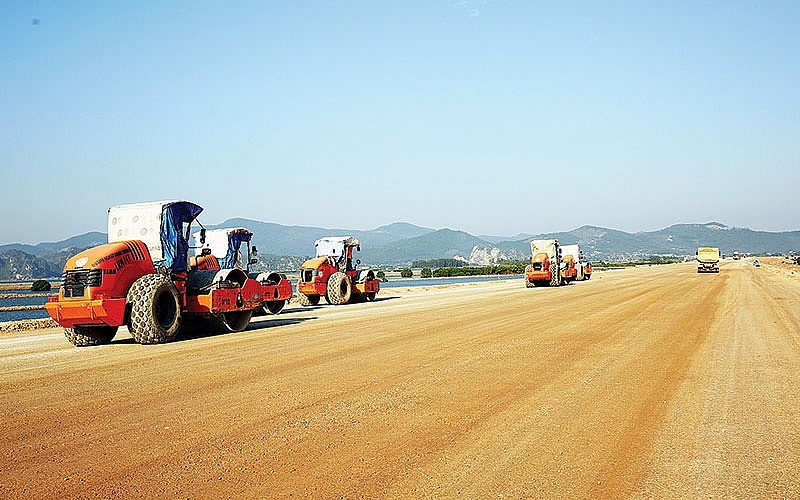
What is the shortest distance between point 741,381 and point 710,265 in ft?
209

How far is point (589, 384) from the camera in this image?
28.3 feet

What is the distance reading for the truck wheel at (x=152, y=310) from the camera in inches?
510

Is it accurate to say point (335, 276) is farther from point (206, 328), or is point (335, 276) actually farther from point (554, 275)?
point (554, 275)

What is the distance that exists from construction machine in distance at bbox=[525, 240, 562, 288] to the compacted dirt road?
29.1 metres

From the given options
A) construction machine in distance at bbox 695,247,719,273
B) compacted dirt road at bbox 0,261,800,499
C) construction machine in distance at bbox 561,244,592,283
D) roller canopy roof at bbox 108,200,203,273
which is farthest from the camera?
construction machine in distance at bbox 695,247,719,273

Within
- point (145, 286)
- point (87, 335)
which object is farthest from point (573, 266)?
point (87, 335)

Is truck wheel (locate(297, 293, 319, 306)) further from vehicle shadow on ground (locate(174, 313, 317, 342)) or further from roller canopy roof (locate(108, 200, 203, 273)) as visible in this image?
roller canopy roof (locate(108, 200, 203, 273))

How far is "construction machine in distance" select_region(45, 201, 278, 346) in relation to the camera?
41.6ft

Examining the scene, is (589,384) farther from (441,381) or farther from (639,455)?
(639,455)

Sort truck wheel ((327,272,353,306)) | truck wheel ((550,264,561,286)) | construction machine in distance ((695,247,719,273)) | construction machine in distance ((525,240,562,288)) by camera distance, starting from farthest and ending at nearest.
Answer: construction machine in distance ((695,247,719,273)) → truck wheel ((550,264,561,286)) → construction machine in distance ((525,240,562,288)) → truck wheel ((327,272,353,306))

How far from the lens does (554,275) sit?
142ft

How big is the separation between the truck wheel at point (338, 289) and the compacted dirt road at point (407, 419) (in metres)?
13.8

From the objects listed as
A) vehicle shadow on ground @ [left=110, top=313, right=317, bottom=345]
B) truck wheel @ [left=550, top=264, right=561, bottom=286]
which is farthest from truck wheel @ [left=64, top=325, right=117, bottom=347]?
truck wheel @ [left=550, top=264, right=561, bottom=286]

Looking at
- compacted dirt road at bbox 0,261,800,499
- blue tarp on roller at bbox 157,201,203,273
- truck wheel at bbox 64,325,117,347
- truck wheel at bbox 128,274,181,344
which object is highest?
blue tarp on roller at bbox 157,201,203,273
